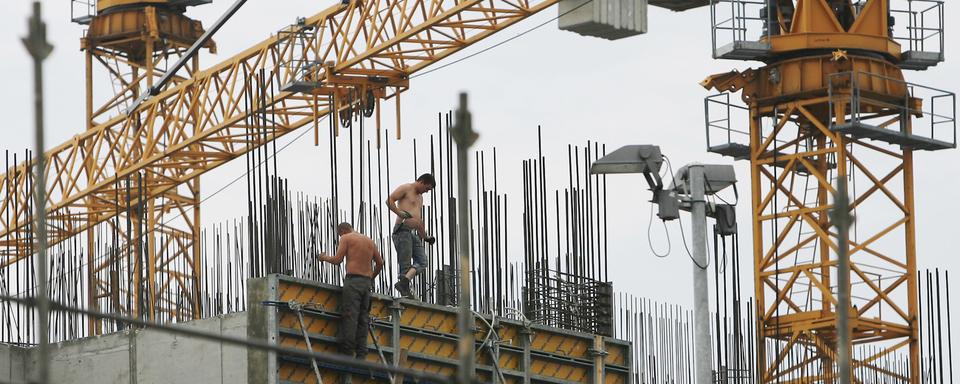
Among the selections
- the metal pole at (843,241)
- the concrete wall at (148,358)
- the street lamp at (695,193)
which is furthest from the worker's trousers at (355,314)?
the metal pole at (843,241)

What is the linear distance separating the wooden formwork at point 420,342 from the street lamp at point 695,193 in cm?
399

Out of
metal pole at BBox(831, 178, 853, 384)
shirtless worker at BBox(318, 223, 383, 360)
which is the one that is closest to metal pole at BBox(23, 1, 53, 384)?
metal pole at BBox(831, 178, 853, 384)

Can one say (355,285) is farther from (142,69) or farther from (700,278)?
(142,69)

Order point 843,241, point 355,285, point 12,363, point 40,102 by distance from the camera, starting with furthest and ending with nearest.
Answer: point 12,363 < point 355,285 < point 40,102 < point 843,241

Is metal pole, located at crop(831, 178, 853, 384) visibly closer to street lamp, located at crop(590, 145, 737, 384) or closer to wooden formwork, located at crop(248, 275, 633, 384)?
street lamp, located at crop(590, 145, 737, 384)

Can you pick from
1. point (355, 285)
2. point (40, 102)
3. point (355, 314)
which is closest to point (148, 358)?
point (355, 314)

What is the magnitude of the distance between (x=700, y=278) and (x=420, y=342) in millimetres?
5962

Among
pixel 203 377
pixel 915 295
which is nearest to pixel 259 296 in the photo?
pixel 203 377

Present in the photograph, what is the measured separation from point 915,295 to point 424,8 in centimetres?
1100

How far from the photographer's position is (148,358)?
25.7m

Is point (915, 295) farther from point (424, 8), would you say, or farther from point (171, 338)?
point (171, 338)

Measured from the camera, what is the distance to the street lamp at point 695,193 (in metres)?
21.0

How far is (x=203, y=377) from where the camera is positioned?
24.8 meters

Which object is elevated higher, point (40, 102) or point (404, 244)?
point (404, 244)
